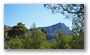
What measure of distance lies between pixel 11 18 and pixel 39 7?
48cm

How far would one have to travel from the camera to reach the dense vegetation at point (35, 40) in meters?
3.26

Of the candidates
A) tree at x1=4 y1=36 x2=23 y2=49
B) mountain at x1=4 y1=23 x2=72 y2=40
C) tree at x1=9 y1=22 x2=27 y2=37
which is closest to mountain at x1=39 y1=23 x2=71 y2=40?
mountain at x1=4 y1=23 x2=72 y2=40

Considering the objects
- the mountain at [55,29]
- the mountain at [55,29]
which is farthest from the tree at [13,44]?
the mountain at [55,29]

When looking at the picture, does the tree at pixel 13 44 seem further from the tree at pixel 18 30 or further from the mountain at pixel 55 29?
the mountain at pixel 55 29

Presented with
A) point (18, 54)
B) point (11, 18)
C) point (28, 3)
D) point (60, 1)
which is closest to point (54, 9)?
point (60, 1)

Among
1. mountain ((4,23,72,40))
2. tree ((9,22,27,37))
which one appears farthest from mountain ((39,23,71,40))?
tree ((9,22,27,37))

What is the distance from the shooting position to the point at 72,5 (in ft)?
10.8

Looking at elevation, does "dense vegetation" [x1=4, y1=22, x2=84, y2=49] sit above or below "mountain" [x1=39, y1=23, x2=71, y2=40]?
below

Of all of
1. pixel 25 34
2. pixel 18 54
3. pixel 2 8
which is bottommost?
pixel 18 54

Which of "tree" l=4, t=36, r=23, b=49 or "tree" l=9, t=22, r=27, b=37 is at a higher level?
"tree" l=9, t=22, r=27, b=37

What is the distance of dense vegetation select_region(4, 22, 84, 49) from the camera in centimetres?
326

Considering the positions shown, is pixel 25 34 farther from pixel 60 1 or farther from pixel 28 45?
pixel 60 1

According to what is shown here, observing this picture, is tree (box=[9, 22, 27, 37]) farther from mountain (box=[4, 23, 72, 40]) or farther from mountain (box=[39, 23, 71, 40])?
mountain (box=[39, 23, 71, 40])

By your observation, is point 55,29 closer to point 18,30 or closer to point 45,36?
point 45,36
